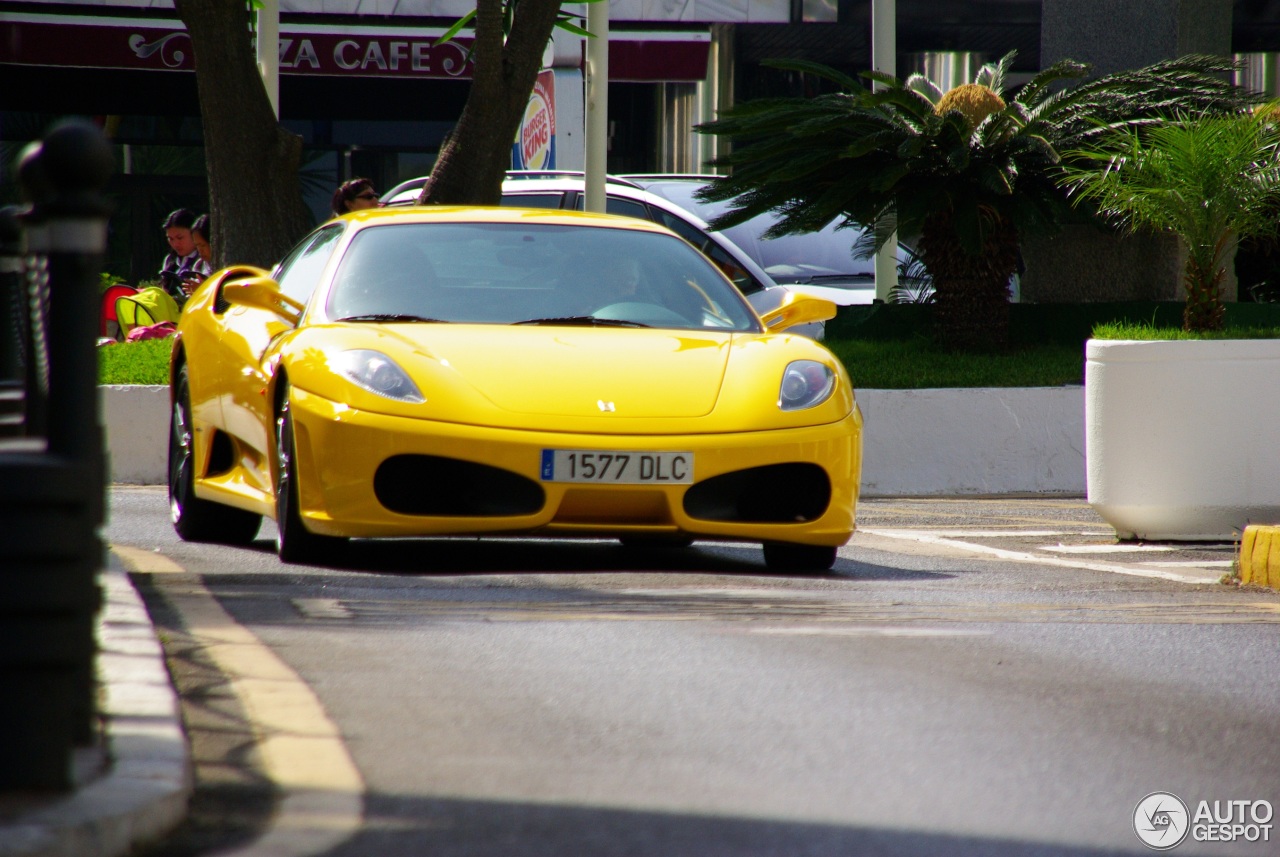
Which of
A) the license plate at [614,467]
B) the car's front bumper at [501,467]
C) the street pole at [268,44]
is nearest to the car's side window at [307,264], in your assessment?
the car's front bumper at [501,467]

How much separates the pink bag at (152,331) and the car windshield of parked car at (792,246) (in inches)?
144

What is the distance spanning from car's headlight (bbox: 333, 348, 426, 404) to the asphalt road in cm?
59

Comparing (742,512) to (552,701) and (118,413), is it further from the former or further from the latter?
(118,413)

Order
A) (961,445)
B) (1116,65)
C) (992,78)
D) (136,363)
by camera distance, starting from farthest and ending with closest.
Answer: (1116,65), (992,78), (136,363), (961,445)

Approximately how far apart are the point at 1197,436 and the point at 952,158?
4558mm

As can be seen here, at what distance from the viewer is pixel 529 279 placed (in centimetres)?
752

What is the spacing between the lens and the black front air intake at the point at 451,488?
6465 mm

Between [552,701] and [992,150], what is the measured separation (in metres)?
9.17

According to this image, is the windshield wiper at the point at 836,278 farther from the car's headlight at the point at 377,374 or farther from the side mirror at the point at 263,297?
the car's headlight at the point at 377,374

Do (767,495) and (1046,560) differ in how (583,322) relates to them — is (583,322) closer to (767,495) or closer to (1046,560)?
(767,495)

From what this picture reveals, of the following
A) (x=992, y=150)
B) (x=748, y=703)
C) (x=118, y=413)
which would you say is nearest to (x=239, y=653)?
(x=748, y=703)

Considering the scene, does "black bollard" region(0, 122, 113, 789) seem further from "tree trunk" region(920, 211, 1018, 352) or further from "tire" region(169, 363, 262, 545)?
"tree trunk" region(920, 211, 1018, 352)

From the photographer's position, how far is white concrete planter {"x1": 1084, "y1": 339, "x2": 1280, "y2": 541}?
28.0ft

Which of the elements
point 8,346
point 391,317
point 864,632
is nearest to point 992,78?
point 391,317
